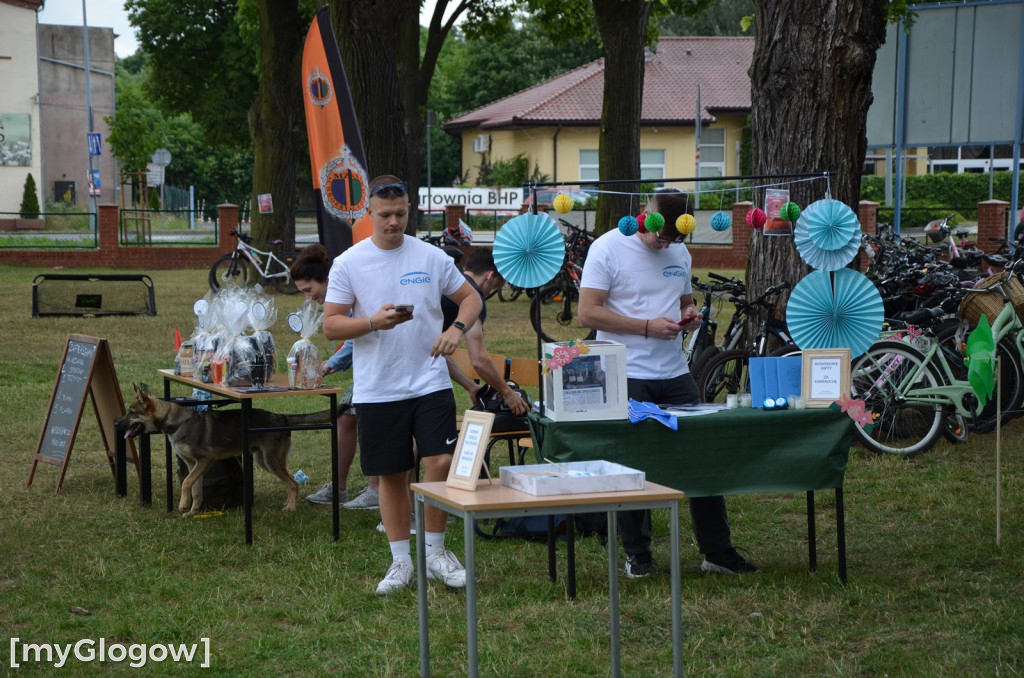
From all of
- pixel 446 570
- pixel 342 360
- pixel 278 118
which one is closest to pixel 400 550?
pixel 446 570

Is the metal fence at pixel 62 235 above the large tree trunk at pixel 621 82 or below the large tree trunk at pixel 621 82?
below

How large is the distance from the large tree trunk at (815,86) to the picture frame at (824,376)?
115 inches

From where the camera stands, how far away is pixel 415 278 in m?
5.52

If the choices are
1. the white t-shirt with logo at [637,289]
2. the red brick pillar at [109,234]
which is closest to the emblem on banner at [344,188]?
the white t-shirt with logo at [637,289]

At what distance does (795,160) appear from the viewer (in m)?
8.59

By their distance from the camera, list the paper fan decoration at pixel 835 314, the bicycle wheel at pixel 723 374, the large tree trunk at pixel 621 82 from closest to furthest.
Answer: the paper fan decoration at pixel 835 314
the bicycle wheel at pixel 723 374
the large tree trunk at pixel 621 82

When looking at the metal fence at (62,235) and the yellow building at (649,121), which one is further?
the yellow building at (649,121)

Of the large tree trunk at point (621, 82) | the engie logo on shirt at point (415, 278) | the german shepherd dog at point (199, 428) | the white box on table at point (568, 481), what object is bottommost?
the german shepherd dog at point (199, 428)

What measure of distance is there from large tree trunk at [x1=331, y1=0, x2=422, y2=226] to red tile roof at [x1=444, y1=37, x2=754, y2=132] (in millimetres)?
30904

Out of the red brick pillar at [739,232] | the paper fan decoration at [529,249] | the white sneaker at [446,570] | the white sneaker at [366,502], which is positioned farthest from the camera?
the red brick pillar at [739,232]

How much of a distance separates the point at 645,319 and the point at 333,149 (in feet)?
16.0

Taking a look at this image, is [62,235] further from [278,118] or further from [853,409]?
[853,409]

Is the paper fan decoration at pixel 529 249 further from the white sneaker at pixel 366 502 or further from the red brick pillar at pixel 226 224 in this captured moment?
the red brick pillar at pixel 226 224

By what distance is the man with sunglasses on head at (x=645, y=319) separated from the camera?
18.9 feet
